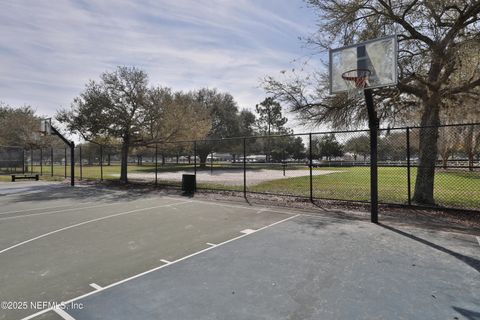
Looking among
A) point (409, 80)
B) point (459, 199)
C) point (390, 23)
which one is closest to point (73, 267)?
point (409, 80)

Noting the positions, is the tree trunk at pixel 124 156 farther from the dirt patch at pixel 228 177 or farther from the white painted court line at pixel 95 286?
the white painted court line at pixel 95 286

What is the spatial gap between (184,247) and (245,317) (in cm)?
285

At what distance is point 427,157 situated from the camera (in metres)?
10.7

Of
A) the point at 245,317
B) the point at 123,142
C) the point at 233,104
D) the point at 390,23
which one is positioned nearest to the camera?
the point at 245,317

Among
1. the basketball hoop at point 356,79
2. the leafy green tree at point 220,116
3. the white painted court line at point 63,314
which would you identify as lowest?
the white painted court line at point 63,314

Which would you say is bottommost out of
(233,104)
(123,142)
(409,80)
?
(123,142)

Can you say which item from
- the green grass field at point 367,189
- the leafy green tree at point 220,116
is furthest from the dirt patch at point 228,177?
the leafy green tree at point 220,116

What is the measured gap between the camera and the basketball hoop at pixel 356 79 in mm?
8047

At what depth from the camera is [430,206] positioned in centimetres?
956

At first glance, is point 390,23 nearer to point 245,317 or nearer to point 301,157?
point 245,317

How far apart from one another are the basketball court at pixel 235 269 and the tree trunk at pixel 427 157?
3704 mm

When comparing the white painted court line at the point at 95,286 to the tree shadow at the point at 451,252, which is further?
the tree shadow at the point at 451,252

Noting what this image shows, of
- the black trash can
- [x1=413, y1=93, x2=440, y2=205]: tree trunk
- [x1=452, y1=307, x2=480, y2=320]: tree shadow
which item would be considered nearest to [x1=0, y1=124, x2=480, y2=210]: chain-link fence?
[x1=413, y1=93, x2=440, y2=205]: tree trunk

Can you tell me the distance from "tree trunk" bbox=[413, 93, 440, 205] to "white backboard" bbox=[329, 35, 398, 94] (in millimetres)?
3390
